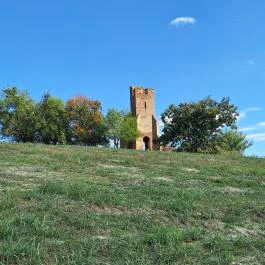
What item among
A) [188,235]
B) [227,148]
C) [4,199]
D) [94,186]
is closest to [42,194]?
[4,199]

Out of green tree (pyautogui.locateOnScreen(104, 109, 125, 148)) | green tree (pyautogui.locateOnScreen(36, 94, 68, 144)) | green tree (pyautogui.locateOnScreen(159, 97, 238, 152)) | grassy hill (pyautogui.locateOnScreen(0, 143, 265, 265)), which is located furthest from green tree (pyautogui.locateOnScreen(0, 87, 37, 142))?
grassy hill (pyautogui.locateOnScreen(0, 143, 265, 265))

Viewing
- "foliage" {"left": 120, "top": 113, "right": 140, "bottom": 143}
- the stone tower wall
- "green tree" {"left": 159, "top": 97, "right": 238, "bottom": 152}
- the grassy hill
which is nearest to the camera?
the grassy hill

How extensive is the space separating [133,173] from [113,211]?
421cm

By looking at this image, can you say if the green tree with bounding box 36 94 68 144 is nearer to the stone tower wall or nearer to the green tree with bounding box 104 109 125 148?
the green tree with bounding box 104 109 125 148

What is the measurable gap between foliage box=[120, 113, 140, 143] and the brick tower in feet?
12.6

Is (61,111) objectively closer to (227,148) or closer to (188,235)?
(227,148)


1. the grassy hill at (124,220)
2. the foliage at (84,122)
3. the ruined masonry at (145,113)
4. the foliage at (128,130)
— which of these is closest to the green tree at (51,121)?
the foliage at (84,122)

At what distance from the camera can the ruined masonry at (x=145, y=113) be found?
7406cm

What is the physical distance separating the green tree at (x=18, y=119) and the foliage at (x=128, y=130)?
11.6 metres

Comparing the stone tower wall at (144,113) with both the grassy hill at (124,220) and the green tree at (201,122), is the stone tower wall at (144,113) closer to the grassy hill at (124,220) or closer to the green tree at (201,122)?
Answer: the green tree at (201,122)

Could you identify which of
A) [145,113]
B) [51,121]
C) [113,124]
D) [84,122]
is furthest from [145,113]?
[51,121]

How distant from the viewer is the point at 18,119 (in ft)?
196

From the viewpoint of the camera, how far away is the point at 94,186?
8.14 m

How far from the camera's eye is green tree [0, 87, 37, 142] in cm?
5928
